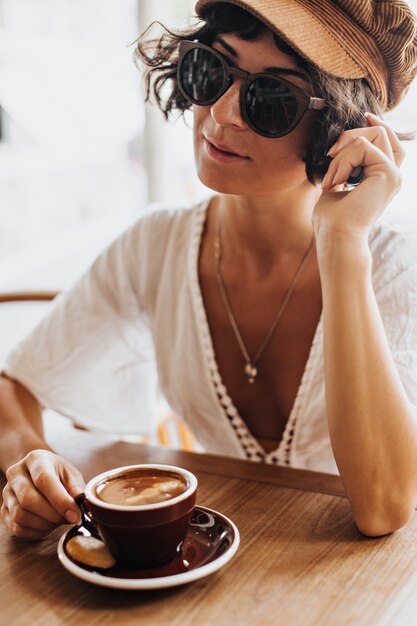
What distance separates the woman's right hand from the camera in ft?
2.89

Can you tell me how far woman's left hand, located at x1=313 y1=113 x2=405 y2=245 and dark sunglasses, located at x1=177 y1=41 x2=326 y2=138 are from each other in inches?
3.3

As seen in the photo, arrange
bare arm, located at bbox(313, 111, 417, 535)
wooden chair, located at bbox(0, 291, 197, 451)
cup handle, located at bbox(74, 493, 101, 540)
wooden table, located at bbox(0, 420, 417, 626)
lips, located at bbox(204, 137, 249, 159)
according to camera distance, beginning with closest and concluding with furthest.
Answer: wooden table, located at bbox(0, 420, 417, 626) → cup handle, located at bbox(74, 493, 101, 540) → bare arm, located at bbox(313, 111, 417, 535) → lips, located at bbox(204, 137, 249, 159) → wooden chair, located at bbox(0, 291, 197, 451)

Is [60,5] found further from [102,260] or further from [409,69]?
[409,69]

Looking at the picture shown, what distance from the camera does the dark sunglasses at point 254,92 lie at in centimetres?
112

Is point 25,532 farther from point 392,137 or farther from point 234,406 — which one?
point 392,137

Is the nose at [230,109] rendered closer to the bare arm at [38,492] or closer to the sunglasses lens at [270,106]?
the sunglasses lens at [270,106]

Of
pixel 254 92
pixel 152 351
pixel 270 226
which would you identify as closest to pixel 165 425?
pixel 152 351

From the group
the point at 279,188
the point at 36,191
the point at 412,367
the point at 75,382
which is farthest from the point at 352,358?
the point at 36,191

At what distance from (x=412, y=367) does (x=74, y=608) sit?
61cm

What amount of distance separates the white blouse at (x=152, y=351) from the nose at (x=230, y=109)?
33cm

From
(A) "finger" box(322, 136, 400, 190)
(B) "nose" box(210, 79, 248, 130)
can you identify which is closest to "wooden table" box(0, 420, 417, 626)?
(A) "finger" box(322, 136, 400, 190)

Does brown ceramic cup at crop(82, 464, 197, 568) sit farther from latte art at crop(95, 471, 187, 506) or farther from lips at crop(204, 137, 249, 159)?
lips at crop(204, 137, 249, 159)

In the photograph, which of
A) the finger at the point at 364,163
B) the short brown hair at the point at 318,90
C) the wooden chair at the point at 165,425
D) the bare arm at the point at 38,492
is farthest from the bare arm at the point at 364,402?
the wooden chair at the point at 165,425

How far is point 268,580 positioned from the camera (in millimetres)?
801
